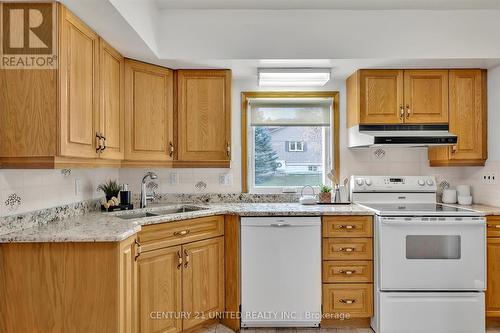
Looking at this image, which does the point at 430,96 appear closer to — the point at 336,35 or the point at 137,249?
the point at 336,35

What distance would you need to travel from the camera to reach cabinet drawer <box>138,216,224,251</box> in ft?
7.50

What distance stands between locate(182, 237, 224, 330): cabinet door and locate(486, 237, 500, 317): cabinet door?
6.72ft

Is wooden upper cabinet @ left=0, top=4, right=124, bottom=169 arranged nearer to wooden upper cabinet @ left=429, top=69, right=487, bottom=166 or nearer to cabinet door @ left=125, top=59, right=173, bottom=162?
cabinet door @ left=125, top=59, right=173, bottom=162

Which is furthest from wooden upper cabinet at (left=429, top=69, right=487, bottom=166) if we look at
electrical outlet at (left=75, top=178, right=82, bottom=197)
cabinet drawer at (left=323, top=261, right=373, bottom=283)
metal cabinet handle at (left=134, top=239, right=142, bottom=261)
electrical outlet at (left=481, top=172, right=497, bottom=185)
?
electrical outlet at (left=75, top=178, right=82, bottom=197)

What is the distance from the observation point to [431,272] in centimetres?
264

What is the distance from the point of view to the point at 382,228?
8.74 feet

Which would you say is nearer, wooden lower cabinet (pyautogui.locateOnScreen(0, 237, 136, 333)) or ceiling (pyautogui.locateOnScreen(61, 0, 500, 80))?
wooden lower cabinet (pyautogui.locateOnScreen(0, 237, 136, 333))

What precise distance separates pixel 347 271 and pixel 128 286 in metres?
1.63

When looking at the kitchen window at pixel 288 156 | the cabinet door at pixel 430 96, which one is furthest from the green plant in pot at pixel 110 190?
the cabinet door at pixel 430 96

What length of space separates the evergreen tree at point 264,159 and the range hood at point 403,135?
828 mm

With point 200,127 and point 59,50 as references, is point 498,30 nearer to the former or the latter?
point 200,127

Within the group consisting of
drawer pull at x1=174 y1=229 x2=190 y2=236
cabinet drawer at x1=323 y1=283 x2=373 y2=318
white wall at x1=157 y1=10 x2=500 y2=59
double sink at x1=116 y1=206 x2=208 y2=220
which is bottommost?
cabinet drawer at x1=323 y1=283 x2=373 y2=318

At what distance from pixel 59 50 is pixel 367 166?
2681 mm

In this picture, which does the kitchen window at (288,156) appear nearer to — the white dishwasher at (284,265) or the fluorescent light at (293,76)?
the fluorescent light at (293,76)
